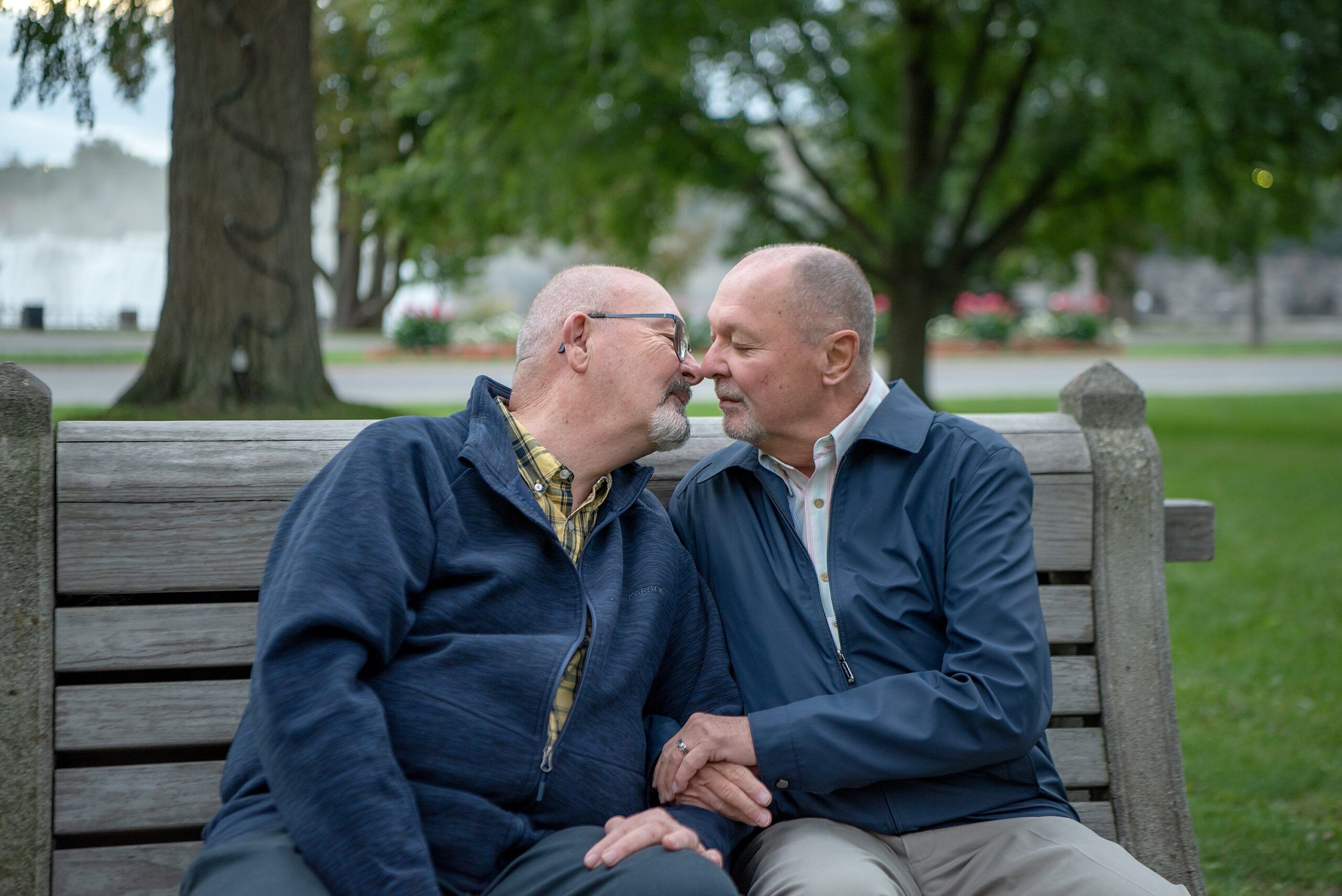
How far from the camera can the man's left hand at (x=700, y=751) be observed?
2533 mm

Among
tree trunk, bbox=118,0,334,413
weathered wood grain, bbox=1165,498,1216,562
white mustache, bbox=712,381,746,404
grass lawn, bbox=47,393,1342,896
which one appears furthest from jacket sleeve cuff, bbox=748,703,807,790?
tree trunk, bbox=118,0,334,413

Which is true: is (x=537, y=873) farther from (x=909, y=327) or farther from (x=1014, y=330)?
(x=1014, y=330)

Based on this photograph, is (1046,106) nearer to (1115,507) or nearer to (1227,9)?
(1227,9)

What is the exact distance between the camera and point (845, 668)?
269 cm

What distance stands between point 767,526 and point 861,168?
15.4m

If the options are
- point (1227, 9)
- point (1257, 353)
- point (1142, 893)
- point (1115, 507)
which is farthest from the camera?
point (1257, 353)

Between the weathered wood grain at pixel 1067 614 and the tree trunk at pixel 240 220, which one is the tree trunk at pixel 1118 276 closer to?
the tree trunk at pixel 240 220

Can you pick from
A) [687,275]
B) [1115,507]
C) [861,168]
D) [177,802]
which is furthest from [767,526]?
[687,275]

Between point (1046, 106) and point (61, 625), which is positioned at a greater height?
point (1046, 106)

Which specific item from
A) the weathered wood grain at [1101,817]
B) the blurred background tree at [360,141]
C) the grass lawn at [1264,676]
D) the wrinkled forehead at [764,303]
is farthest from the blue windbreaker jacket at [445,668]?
the blurred background tree at [360,141]

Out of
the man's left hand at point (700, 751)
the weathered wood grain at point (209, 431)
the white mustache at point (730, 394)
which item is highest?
the white mustache at point (730, 394)

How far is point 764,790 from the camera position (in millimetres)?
2551

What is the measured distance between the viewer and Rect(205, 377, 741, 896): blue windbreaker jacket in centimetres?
216

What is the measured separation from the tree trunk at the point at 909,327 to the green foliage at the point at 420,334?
13.4 m
